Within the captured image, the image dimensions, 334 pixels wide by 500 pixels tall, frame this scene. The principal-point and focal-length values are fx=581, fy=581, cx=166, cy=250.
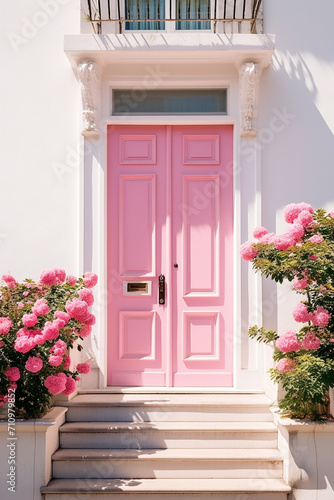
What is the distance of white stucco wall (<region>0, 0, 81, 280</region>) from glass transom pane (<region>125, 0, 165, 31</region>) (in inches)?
20.6

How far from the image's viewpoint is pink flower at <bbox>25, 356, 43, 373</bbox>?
418cm

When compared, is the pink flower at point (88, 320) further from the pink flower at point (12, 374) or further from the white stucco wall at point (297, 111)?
the white stucco wall at point (297, 111)

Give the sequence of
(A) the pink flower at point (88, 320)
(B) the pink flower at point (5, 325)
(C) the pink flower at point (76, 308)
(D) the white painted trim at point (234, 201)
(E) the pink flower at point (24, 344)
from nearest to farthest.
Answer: (E) the pink flower at point (24, 344) < (B) the pink flower at point (5, 325) < (C) the pink flower at point (76, 308) < (A) the pink flower at point (88, 320) < (D) the white painted trim at point (234, 201)

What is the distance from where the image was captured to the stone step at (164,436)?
→ 4.66 meters

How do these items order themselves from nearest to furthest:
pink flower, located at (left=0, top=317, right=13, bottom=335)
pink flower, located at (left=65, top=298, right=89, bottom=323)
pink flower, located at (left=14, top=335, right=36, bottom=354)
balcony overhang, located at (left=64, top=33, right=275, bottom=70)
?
pink flower, located at (left=14, top=335, right=36, bottom=354) < pink flower, located at (left=0, top=317, right=13, bottom=335) < pink flower, located at (left=65, top=298, right=89, bottom=323) < balcony overhang, located at (left=64, top=33, right=275, bottom=70)

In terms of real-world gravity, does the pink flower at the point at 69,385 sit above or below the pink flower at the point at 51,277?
below

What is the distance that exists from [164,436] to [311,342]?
1410 millimetres

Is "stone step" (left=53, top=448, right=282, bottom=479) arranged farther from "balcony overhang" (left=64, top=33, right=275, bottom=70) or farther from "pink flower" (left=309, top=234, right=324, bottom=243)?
"balcony overhang" (left=64, top=33, right=275, bottom=70)

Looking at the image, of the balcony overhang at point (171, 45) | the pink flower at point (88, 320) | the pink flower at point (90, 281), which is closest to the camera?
the pink flower at point (88, 320)

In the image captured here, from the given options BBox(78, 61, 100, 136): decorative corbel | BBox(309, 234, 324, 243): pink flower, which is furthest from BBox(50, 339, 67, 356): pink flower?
BBox(78, 61, 100, 136): decorative corbel

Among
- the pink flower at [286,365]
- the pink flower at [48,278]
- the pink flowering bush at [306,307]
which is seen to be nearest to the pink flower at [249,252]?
the pink flowering bush at [306,307]

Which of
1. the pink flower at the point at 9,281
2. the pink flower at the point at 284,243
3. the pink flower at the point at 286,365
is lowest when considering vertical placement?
the pink flower at the point at 286,365

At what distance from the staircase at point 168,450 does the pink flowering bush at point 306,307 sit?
44cm

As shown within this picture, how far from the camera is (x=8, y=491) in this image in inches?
168
